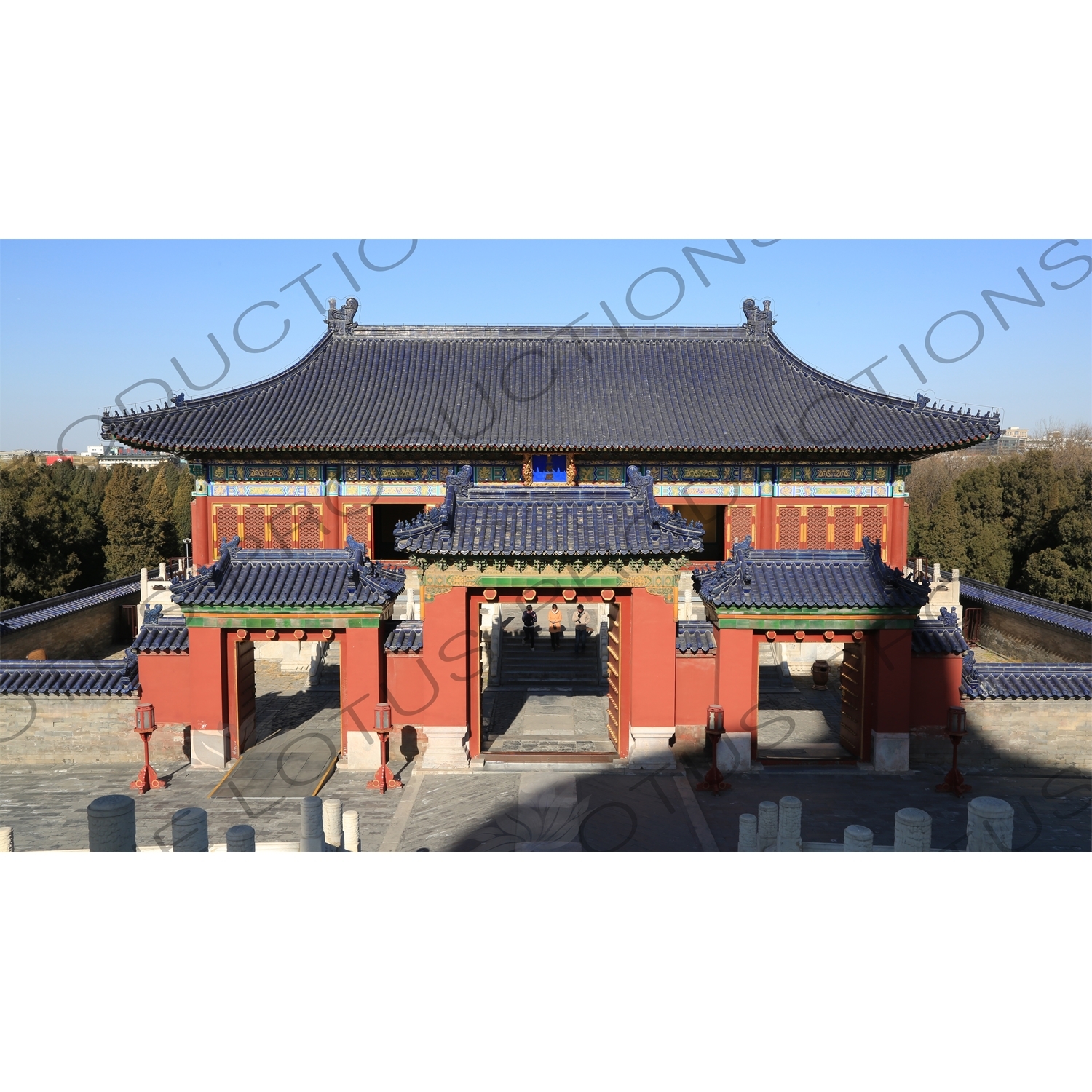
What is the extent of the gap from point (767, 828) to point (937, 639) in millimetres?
5421

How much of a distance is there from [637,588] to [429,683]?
3351 mm

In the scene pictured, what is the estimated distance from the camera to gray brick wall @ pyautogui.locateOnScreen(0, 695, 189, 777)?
12922 millimetres

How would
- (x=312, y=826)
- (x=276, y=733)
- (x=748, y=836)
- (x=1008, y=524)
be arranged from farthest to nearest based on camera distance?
(x=1008, y=524) < (x=276, y=733) < (x=748, y=836) < (x=312, y=826)

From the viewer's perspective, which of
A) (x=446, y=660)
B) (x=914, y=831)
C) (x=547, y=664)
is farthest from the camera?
(x=547, y=664)

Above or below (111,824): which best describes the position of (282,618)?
above

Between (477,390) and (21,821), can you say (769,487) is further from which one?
(21,821)

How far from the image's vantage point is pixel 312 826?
301 inches

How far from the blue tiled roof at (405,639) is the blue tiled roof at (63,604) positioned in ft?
42.2

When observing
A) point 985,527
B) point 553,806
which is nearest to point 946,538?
point 985,527

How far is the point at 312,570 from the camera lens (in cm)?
1268

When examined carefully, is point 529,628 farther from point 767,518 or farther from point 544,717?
point 767,518

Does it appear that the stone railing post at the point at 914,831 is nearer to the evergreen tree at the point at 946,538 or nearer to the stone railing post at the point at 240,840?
the stone railing post at the point at 240,840

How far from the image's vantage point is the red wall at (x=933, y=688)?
40.8 feet

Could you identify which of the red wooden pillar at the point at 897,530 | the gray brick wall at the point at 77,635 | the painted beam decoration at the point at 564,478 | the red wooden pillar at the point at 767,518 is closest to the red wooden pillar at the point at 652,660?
the painted beam decoration at the point at 564,478
